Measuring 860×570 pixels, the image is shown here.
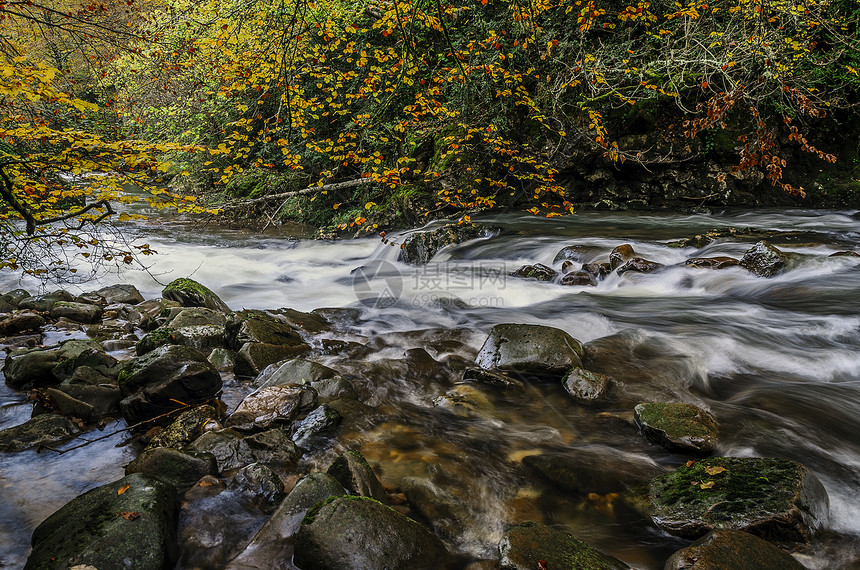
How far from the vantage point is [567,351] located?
15.3 ft

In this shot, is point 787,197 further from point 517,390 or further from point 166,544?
point 166,544

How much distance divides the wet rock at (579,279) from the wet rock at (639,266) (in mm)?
416

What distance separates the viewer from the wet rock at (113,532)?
2139 mm

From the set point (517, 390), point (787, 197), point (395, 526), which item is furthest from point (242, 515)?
point (787, 197)

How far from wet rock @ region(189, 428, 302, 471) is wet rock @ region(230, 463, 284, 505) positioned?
18cm

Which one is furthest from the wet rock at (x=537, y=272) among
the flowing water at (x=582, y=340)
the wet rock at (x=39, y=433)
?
the wet rock at (x=39, y=433)

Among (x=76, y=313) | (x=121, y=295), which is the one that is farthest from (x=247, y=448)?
(x=121, y=295)

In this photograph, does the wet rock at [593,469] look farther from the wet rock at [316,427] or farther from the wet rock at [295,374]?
the wet rock at [295,374]

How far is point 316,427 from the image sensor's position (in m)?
3.67

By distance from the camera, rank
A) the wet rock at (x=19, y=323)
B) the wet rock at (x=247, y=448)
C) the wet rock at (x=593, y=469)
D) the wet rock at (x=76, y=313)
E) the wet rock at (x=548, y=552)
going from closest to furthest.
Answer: the wet rock at (x=548, y=552) → the wet rock at (x=593, y=469) → the wet rock at (x=247, y=448) → the wet rock at (x=19, y=323) → the wet rock at (x=76, y=313)

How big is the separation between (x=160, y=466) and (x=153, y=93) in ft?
54.6

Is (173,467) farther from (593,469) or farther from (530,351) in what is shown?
(530,351)

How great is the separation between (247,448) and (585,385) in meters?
2.88

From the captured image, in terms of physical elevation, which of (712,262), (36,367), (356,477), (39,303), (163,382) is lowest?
(356,477)
